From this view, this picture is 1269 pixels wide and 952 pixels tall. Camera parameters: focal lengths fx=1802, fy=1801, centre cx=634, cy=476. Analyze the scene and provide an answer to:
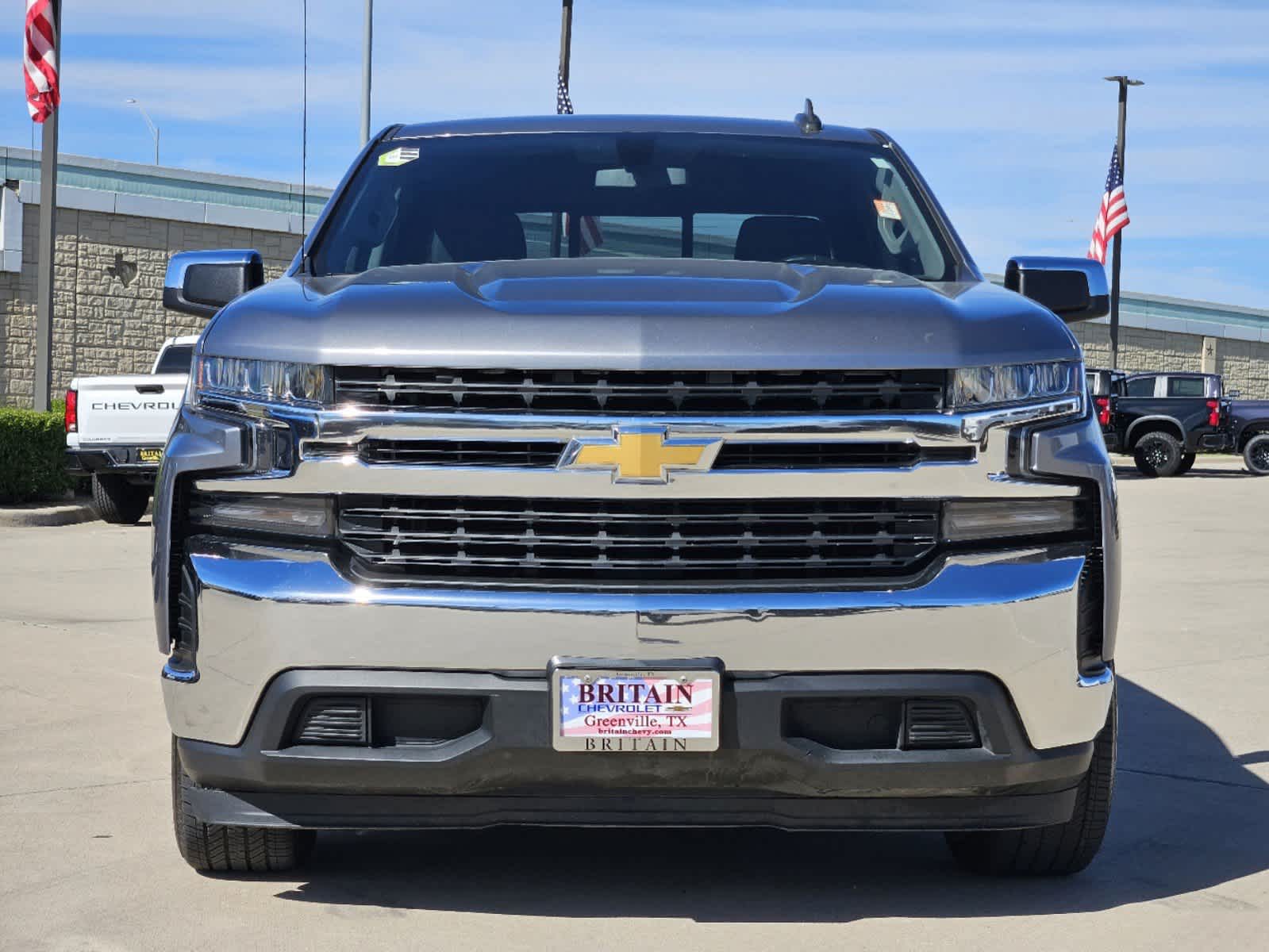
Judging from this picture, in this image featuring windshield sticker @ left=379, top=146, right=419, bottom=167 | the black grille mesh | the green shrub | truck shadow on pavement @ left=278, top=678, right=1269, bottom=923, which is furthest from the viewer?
the green shrub

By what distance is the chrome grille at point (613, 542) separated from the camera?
12.5ft

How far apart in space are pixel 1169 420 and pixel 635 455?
2772 cm

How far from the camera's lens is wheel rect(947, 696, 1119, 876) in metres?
4.32

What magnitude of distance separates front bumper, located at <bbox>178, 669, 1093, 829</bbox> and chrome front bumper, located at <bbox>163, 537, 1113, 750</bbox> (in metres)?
0.04

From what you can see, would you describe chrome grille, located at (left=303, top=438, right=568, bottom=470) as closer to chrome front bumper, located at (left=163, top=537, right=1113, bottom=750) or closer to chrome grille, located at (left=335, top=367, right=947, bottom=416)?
chrome grille, located at (left=335, top=367, right=947, bottom=416)

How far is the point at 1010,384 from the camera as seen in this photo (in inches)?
156

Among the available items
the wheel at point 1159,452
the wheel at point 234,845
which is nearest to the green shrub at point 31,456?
the wheel at point 234,845

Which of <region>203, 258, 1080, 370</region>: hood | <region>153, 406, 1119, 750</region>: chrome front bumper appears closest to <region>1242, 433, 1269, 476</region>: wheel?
<region>203, 258, 1080, 370</region>: hood

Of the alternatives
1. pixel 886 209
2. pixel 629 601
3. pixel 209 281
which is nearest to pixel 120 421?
pixel 209 281

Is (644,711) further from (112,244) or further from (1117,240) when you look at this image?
(1117,240)

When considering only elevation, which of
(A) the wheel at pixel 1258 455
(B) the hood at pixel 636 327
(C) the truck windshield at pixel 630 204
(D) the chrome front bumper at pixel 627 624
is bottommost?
(A) the wheel at pixel 1258 455

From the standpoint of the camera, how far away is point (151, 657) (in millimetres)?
8180

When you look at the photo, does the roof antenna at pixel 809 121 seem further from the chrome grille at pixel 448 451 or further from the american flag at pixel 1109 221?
the american flag at pixel 1109 221

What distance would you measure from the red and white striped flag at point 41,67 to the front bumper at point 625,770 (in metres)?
16.2
